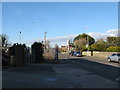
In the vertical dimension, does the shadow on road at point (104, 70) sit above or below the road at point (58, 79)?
below

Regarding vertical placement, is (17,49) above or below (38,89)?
above

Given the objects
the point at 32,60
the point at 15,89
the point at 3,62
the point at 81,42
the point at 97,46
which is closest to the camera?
the point at 15,89

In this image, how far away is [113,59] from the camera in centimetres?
3278

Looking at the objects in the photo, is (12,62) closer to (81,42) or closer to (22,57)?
(22,57)

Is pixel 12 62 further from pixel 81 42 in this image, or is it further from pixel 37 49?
pixel 81 42

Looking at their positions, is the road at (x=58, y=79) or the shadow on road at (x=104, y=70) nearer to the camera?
the road at (x=58, y=79)

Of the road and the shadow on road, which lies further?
the shadow on road

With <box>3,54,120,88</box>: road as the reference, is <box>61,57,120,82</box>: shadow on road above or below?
below

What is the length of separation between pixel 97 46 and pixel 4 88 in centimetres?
5885

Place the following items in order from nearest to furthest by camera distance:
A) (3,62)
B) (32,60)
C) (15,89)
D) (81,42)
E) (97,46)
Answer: (15,89) < (3,62) < (32,60) < (97,46) < (81,42)

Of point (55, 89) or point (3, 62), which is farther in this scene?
point (3, 62)

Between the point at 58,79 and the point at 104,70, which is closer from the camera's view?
the point at 58,79

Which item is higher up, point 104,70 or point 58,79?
point 58,79

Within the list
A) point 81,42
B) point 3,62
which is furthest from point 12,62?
point 81,42
